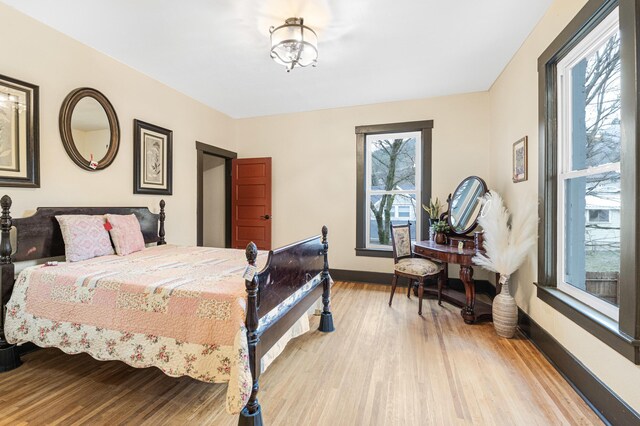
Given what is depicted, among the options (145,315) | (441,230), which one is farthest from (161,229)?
(441,230)

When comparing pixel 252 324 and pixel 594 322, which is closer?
pixel 252 324

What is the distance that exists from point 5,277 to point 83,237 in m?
0.52

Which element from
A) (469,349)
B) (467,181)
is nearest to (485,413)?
(469,349)

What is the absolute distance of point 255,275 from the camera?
1453 mm

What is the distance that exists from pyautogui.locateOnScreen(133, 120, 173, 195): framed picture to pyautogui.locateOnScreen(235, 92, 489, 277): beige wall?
60.2 inches

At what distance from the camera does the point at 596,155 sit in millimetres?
1845

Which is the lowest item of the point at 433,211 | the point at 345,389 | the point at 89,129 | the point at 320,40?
the point at 345,389

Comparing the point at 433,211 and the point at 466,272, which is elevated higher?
the point at 433,211

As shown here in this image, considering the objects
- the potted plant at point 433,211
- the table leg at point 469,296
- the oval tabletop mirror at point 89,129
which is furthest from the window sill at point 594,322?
the oval tabletop mirror at point 89,129

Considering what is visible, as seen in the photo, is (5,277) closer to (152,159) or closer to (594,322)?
(152,159)

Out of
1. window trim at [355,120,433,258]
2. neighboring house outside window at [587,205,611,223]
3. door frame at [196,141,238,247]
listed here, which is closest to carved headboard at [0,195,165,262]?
door frame at [196,141,238,247]

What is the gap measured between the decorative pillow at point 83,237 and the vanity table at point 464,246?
3.18 metres

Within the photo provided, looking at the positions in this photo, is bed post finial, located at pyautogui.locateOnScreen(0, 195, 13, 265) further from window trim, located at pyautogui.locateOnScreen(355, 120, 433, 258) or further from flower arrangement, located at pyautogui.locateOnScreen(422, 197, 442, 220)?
flower arrangement, located at pyautogui.locateOnScreen(422, 197, 442, 220)

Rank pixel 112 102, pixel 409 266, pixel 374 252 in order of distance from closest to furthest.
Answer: pixel 112 102 → pixel 409 266 → pixel 374 252
